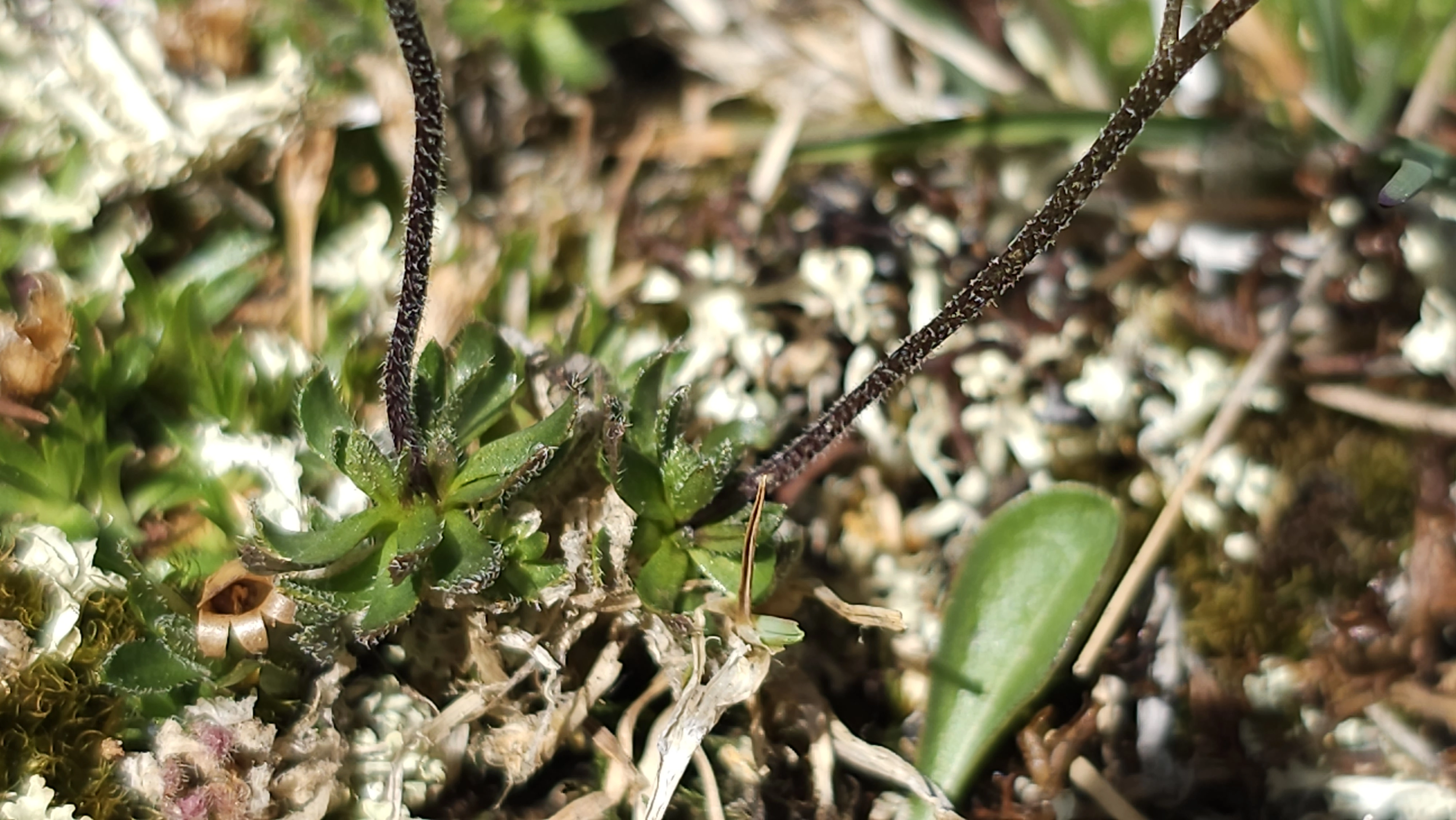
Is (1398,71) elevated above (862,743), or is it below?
above

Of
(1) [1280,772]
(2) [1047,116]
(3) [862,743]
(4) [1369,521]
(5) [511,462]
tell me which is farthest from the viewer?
(2) [1047,116]

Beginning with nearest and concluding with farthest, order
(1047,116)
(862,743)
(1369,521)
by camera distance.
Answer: (862,743), (1369,521), (1047,116)

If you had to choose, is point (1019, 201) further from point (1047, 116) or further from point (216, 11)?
point (216, 11)

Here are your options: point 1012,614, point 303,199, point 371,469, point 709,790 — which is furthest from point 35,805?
point 1012,614

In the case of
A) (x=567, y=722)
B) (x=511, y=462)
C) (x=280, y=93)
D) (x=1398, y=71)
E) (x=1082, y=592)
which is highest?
→ (x=1398, y=71)

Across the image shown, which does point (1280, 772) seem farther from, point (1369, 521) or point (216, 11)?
point (216, 11)

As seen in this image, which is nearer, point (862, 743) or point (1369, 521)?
point (862, 743)

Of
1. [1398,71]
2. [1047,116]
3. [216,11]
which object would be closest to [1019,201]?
[1047,116]

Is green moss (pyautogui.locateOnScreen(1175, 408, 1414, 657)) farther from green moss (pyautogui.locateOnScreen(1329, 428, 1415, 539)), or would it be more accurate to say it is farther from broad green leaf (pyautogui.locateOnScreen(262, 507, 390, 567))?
broad green leaf (pyautogui.locateOnScreen(262, 507, 390, 567))
